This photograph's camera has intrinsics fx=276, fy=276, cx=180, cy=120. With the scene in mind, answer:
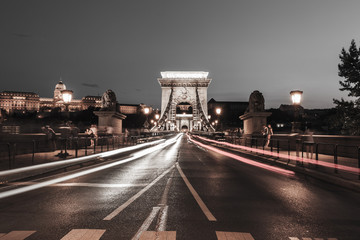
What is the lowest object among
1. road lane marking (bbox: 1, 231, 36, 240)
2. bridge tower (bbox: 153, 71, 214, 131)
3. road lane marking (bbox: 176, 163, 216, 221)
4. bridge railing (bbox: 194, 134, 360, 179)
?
road lane marking (bbox: 1, 231, 36, 240)

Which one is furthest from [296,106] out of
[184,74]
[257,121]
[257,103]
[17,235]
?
[184,74]

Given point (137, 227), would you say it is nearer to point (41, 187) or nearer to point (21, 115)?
point (41, 187)

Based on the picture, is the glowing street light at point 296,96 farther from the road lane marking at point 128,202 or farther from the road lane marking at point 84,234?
the road lane marking at point 84,234

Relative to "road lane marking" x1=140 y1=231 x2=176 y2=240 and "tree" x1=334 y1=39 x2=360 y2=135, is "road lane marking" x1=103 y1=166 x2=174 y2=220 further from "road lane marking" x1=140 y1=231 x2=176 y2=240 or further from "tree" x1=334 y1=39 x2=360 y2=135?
"tree" x1=334 y1=39 x2=360 y2=135

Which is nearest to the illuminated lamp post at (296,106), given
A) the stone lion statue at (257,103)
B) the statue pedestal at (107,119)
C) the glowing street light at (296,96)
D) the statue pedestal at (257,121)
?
the glowing street light at (296,96)

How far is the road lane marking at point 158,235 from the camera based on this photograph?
3969 millimetres

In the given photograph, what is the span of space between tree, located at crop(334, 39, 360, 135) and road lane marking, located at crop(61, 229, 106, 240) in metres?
32.1

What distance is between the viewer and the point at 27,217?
4.91 metres

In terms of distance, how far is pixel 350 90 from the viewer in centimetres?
3750

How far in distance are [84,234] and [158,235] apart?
43.3 inches

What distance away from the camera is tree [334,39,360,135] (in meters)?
31.2

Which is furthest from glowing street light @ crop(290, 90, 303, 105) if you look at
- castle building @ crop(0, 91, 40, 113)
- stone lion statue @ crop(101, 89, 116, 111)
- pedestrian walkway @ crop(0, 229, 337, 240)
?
castle building @ crop(0, 91, 40, 113)

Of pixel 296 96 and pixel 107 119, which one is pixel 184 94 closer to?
pixel 107 119

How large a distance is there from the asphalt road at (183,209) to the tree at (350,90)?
89.8 feet
